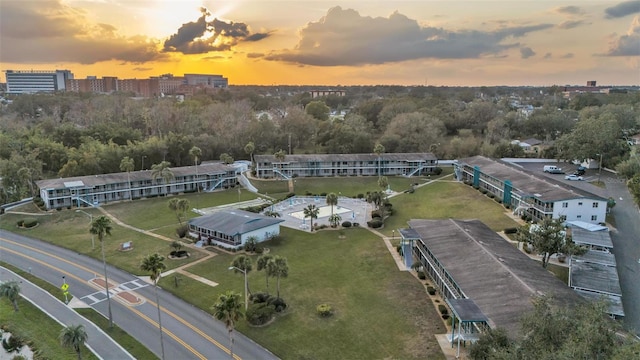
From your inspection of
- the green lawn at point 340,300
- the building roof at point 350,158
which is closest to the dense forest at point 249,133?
the building roof at point 350,158

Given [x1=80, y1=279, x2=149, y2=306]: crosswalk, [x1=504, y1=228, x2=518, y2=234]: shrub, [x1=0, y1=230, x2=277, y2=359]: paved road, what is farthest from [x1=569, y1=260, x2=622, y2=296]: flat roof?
[x1=80, y1=279, x2=149, y2=306]: crosswalk

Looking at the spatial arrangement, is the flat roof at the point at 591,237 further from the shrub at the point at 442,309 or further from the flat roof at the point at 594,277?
the shrub at the point at 442,309

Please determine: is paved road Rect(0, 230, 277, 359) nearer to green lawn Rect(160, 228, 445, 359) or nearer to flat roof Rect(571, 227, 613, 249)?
green lawn Rect(160, 228, 445, 359)

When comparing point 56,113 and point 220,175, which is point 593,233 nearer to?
point 220,175

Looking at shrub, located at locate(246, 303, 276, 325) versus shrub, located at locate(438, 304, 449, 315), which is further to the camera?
shrub, located at locate(438, 304, 449, 315)

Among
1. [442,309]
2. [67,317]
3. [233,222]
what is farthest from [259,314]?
[233,222]

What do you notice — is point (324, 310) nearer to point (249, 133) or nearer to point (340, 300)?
point (340, 300)
